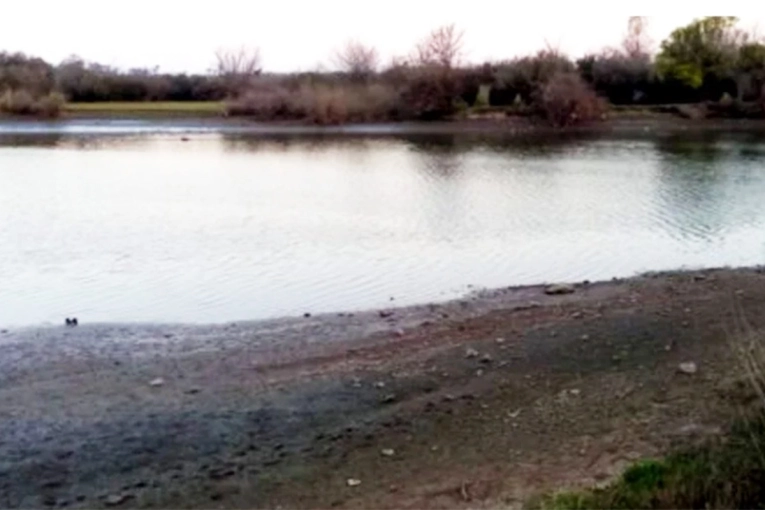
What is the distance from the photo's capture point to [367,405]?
23.2ft

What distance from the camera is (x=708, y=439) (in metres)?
5.83

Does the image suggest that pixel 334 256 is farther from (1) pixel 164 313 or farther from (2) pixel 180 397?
(2) pixel 180 397

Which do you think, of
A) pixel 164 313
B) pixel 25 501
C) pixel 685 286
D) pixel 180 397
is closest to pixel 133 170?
pixel 164 313

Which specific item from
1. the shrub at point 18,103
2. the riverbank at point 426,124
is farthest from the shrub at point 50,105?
the riverbank at point 426,124

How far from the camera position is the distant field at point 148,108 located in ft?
172

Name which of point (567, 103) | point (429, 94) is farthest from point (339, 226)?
point (429, 94)

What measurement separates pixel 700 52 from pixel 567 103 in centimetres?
753

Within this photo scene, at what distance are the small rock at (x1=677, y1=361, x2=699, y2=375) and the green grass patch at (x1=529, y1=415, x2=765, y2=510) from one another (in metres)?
1.71

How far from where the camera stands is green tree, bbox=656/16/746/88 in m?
49.4

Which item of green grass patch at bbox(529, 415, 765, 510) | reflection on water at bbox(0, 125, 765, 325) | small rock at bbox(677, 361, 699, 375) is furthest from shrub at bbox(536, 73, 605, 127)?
green grass patch at bbox(529, 415, 765, 510)

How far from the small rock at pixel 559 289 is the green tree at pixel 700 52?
40407 mm

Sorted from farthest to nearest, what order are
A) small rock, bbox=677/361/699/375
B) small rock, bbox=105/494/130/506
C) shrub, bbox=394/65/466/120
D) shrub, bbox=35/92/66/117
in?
shrub, bbox=35/92/66/117 < shrub, bbox=394/65/466/120 < small rock, bbox=677/361/699/375 < small rock, bbox=105/494/130/506

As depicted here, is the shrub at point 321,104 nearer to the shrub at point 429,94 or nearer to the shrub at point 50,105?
the shrub at point 429,94

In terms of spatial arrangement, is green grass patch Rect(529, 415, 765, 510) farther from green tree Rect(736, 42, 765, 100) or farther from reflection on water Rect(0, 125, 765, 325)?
green tree Rect(736, 42, 765, 100)
